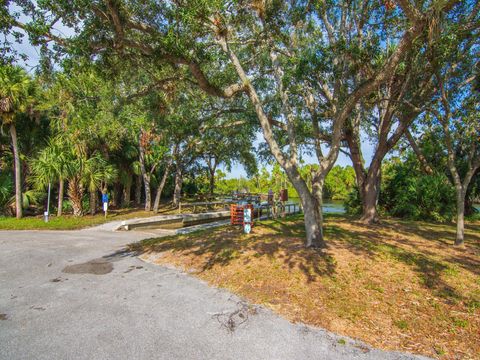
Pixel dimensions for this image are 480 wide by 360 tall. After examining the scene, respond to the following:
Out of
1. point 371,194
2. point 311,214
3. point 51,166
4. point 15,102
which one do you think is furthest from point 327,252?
point 15,102

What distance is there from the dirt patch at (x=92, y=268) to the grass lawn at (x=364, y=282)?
109cm

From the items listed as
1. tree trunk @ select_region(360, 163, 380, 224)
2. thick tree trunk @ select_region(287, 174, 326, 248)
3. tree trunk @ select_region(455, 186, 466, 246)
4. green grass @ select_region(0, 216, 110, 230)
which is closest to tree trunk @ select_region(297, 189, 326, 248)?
thick tree trunk @ select_region(287, 174, 326, 248)

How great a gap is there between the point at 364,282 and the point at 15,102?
55.3 ft

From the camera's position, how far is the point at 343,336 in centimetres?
338

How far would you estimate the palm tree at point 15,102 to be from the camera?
43.3ft

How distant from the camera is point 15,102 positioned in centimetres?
1335

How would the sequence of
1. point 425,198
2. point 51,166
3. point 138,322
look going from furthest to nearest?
point 51,166 → point 425,198 → point 138,322

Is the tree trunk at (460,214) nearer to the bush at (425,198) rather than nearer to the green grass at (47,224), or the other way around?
the bush at (425,198)

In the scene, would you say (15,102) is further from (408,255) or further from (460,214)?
(460,214)

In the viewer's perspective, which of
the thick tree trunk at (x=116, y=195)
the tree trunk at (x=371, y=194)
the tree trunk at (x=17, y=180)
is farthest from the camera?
the thick tree trunk at (x=116, y=195)

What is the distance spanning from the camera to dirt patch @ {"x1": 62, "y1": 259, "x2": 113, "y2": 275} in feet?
18.9

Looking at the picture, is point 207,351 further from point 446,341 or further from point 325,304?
point 446,341

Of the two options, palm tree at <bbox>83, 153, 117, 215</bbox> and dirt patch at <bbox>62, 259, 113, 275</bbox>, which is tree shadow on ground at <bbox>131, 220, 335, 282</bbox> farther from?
palm tree at <bbox>83, 153, 117, 215</bbox>

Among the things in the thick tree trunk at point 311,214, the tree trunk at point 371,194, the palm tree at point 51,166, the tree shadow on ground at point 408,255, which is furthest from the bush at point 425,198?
the palm tree at point 51,166
